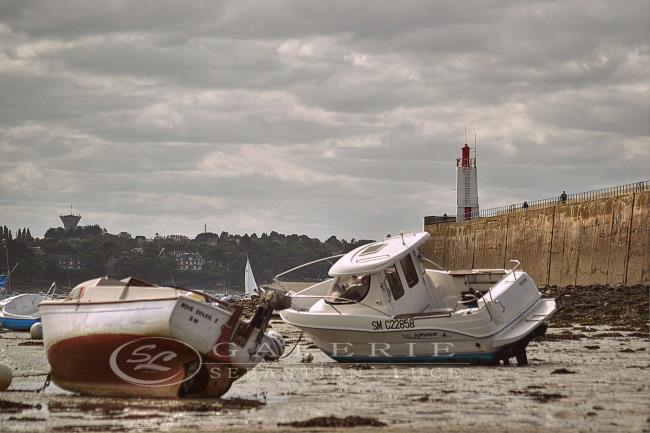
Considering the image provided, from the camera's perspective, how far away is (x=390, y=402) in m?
14.3

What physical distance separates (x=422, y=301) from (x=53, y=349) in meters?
6.55

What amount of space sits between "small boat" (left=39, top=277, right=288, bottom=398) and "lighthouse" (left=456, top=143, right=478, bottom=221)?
161 ft

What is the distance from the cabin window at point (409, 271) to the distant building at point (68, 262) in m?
123

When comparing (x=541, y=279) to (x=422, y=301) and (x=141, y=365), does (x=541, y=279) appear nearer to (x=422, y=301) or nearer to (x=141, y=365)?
(x=422, y=301)

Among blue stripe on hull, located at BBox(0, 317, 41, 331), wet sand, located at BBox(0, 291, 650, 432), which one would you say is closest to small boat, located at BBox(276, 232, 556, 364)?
wet sand, located at BBox(0, 291, 650, 432)

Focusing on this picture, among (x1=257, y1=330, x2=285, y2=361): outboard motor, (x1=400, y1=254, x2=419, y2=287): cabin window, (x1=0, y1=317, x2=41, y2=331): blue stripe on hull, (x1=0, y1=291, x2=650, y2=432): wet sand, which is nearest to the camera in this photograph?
(x1=0, y1=291, x2=650, y2=432): wet sand

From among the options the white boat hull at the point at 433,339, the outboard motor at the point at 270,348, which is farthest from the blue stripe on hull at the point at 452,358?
the outboard motor at the point at 270,348

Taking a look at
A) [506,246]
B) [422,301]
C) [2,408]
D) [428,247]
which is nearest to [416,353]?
[422,301]

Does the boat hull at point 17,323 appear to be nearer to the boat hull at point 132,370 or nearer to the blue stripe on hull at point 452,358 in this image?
the blue stripe on hull at point 452,358

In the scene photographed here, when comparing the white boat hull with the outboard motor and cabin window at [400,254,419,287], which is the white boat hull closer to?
cabin window at [400,254,419,287]

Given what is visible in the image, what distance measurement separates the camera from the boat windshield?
19.4m

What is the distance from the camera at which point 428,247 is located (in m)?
74.8

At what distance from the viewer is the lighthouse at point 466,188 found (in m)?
64.8

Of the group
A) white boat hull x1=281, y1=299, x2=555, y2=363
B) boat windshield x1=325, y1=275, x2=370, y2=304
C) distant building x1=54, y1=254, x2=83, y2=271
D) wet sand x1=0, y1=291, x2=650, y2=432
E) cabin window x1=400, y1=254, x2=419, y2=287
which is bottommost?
distant building x1=54, y1=254, x2=83, y2=271
